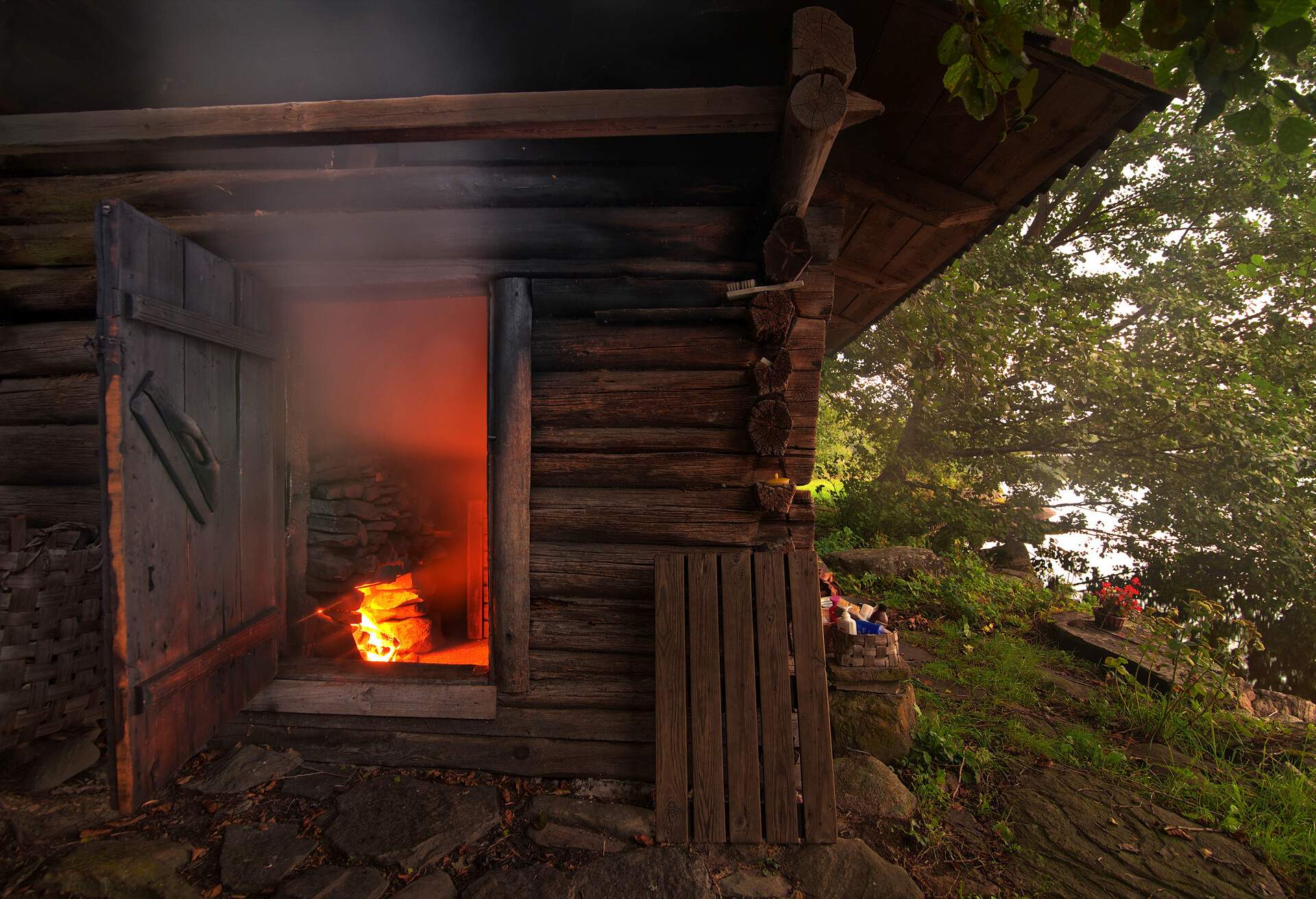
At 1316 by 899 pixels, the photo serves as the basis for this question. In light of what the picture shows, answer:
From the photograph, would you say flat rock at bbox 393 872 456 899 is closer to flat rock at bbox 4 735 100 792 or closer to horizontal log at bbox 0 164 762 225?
flat rock at bbox 4 735 100 792

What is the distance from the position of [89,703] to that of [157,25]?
11.7ft

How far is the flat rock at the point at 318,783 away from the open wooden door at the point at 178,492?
1.55 ft

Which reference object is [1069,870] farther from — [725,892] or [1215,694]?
[1215,694]

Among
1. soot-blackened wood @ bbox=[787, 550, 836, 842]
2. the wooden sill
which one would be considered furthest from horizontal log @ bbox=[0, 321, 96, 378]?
soot-blackened wood @ bbox=[787, 550, 836, 842]

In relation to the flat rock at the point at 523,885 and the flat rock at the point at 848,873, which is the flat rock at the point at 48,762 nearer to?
the flat rock at the point at 523,885

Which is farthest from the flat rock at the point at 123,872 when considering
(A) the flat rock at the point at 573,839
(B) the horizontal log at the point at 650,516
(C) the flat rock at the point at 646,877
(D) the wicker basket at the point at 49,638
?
(B) the horizontal log at the point at 650,516

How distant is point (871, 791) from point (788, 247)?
2.83 metres

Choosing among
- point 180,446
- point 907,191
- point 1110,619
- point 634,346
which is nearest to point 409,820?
point 180,446

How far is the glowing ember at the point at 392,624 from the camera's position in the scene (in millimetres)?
4793

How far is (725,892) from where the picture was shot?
91.4 inches

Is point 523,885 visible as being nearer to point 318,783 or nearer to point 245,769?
point 318,783

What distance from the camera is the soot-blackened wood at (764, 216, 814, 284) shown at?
2.68 m

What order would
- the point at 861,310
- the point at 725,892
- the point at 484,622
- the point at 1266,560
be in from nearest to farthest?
1. the point at 725,892
2. the point at 484,622
3. the point at 861,310
4. the point at 1266,560

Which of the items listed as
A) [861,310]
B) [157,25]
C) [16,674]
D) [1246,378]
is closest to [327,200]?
[157,25]
